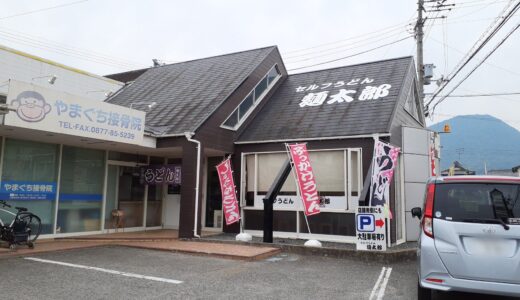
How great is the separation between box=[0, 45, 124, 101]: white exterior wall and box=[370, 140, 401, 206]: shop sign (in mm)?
10046

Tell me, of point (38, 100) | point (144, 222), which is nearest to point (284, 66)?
point (144, 222)

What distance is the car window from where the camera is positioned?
15.2 feet

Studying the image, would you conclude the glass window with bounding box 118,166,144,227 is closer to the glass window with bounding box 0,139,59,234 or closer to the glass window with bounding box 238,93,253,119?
the glass window with bounding box 0,139,59,234

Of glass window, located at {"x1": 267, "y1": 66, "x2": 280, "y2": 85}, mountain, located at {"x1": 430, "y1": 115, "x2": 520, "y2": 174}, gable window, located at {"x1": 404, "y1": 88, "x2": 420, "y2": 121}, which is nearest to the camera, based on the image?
gable window, located at {"x1": 404, "y1": 88, "x2": 420, "y2": 121}

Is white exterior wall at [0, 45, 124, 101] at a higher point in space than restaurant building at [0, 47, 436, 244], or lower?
higher

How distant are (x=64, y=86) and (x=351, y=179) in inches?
469

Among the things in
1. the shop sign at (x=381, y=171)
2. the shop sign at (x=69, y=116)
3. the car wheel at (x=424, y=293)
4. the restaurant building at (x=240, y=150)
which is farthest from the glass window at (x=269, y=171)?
the car wheel at (x=424, y=293)

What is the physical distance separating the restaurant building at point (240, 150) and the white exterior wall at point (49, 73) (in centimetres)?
357

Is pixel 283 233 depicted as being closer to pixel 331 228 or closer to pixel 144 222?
Result: pixel 331 228

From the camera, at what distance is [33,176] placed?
10.0 meters

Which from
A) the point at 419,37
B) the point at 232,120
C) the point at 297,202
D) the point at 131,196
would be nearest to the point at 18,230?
the point at 131,196

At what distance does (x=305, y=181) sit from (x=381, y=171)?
181 centimetres

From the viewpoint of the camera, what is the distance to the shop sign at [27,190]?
371 inches

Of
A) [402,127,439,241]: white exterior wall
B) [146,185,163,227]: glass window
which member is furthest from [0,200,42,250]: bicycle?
[402,127,439,241]: white exterior wall
